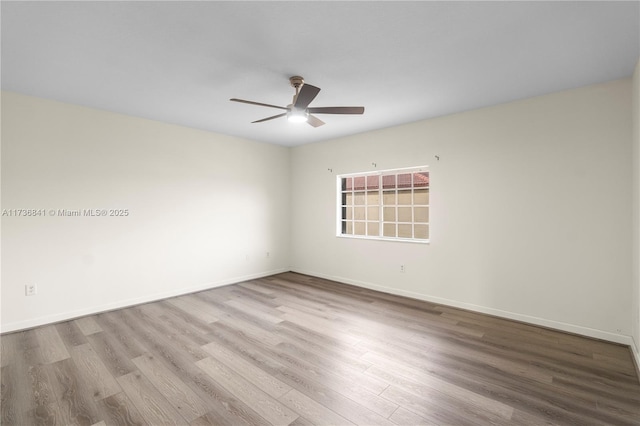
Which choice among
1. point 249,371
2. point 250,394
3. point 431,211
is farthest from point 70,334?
point 431,211

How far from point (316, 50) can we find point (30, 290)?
4.02 m

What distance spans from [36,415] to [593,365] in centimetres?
419

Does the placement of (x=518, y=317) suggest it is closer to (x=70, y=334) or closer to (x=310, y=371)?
(x=310, y=371)

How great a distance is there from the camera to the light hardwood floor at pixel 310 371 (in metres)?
1.87

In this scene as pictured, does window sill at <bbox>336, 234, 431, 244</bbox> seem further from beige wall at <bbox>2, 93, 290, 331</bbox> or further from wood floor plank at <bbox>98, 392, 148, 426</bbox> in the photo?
wood floor plank at <bbox>98, 392, 148, 426</bbox>

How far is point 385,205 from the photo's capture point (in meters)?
4.86

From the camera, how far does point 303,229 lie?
587 cm

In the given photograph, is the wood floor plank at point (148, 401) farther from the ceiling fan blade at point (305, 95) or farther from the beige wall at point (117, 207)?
the ceiling fan blade at point (305, 95)

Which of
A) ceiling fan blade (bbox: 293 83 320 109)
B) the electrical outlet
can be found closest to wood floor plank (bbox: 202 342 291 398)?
the electrical outlet

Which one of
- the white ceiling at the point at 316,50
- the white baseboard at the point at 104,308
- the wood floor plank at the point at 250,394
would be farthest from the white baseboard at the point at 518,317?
the wood floor plank at the point at 250,394

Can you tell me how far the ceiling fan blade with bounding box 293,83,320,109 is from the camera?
2.41 m

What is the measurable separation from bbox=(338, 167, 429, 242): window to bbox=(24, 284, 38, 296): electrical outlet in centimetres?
422

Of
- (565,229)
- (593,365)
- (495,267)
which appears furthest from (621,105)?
(593,365)

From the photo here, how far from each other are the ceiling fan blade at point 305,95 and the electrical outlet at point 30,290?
358 centimetres
